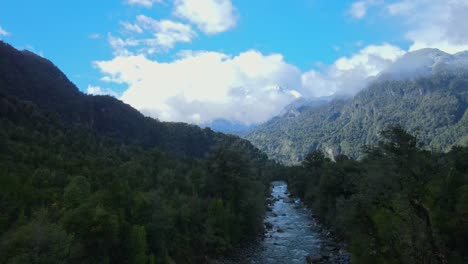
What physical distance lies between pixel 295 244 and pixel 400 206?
38163 millimetres

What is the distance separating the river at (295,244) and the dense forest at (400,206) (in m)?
2.86

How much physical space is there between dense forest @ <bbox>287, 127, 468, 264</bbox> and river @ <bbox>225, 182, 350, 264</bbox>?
9.38ft

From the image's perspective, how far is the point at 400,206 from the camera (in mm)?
23109

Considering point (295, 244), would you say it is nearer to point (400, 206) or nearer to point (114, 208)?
point (114, 208)

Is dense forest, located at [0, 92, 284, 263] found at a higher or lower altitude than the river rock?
higher

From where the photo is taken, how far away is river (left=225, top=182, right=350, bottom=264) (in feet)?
164

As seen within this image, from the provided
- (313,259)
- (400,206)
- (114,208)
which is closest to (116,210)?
(114,208)

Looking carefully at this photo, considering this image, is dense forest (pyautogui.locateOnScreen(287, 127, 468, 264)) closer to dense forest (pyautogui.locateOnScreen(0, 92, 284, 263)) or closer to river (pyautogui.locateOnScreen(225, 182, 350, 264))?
river (pyautogui.locateOnScreen(225, 182, 350, 264))

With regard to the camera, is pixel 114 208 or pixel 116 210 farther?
pixel 114 208

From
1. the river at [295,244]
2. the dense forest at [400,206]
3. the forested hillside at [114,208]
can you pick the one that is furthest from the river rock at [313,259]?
the forested hillside at [114,208]

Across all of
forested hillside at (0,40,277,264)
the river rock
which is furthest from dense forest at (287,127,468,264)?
forested hillside at (0,40,277,264)

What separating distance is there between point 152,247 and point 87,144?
3632 inches

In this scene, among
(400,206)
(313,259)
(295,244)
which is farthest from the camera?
(295,244)

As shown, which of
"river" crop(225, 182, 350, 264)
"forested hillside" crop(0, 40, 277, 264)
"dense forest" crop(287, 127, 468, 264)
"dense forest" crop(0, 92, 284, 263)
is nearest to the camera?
"dense forest" crop(287, 127, 468, 264)
